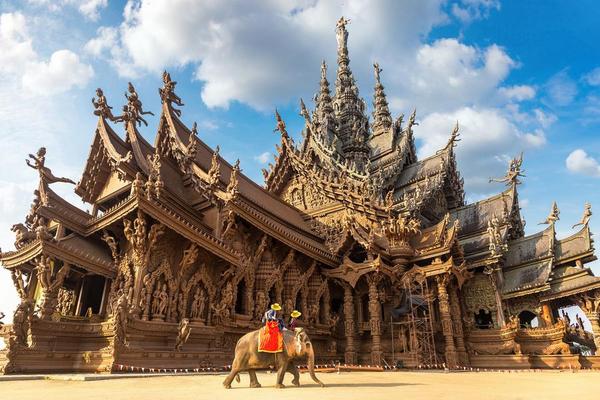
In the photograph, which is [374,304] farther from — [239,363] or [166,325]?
[239,363]

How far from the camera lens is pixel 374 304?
13.9 metres

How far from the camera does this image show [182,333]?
29.3ft

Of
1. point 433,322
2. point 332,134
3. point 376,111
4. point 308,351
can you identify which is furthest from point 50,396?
point 376,111

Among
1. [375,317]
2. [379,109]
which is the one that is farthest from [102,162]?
[379,109]

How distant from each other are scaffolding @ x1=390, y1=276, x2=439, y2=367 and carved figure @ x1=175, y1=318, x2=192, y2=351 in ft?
25.0

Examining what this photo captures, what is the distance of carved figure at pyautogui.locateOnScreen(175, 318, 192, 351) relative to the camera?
8.91 metres

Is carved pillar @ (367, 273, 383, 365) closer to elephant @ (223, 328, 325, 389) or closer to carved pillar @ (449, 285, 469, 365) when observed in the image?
carved pillar @ (449, 285, 469, 365)

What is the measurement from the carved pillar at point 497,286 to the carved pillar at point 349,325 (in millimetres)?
5965

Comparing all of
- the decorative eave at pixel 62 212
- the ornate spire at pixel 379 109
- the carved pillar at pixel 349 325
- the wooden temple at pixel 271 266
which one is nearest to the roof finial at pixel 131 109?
the wooden temple at pixel 271 266

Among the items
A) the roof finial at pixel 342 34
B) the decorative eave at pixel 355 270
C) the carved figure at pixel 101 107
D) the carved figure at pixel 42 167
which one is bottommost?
the decorative eave at pixel 355 270

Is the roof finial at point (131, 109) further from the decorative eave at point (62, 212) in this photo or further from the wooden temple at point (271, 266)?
the decorative eave at point (62, 212)

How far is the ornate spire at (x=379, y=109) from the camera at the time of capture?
104 ft

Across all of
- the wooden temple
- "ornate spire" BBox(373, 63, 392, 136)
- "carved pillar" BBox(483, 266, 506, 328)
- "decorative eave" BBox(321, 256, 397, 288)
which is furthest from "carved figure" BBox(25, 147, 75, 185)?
"ornate spire" BBox(373, 63, 392, 136)

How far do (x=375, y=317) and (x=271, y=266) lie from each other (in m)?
4.14
